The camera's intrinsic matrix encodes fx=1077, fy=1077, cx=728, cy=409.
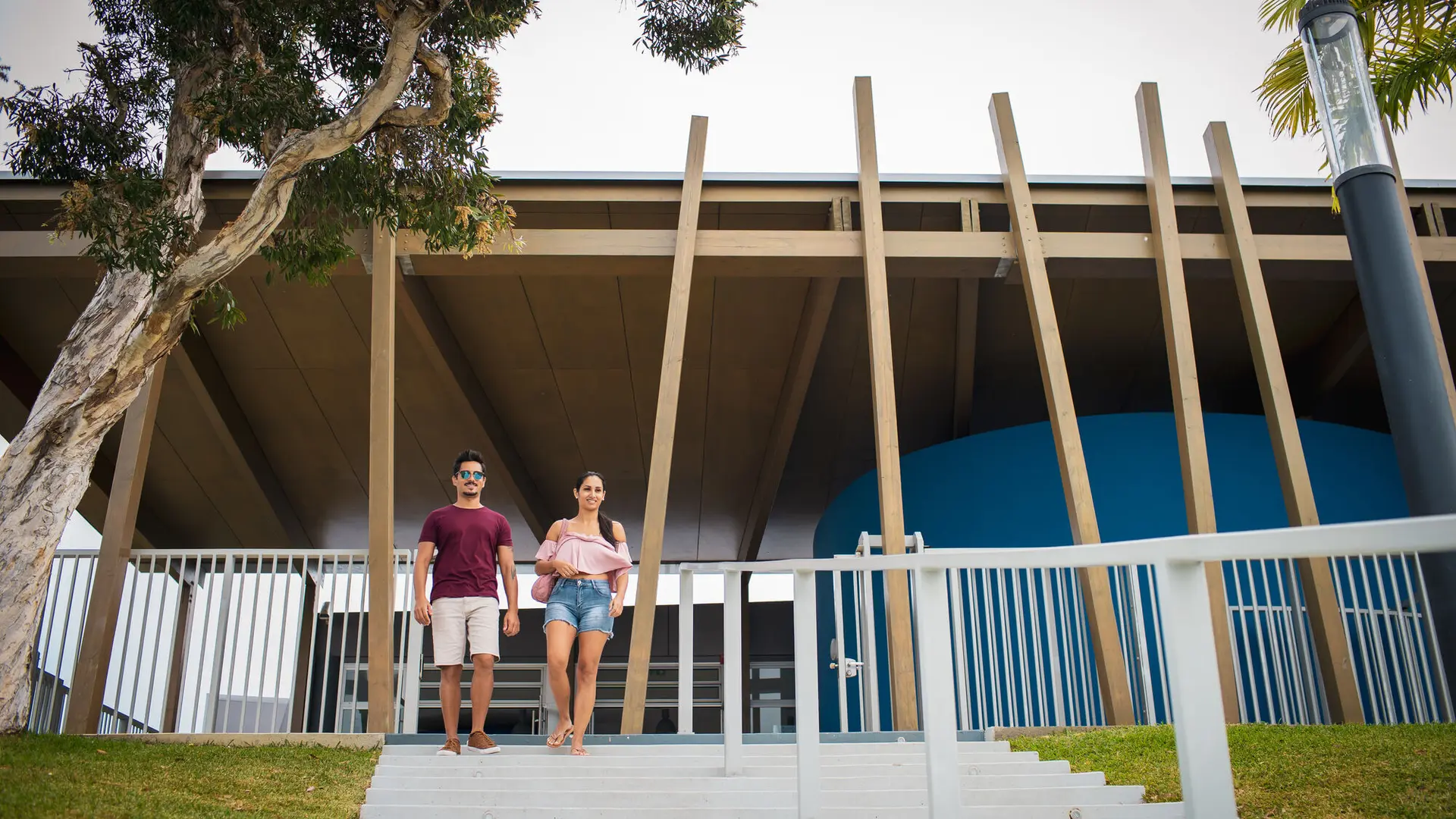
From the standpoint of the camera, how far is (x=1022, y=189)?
8.52 meters

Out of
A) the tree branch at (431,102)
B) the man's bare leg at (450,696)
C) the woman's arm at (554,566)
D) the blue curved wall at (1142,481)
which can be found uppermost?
the tree branch at (431,102)

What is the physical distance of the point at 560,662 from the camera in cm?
517

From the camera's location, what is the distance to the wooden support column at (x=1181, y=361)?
7113 mm

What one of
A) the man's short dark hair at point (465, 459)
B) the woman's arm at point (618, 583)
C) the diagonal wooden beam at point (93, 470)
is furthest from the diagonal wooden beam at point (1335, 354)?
the diagonal wooden beam at point (93, 470)

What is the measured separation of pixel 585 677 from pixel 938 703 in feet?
9.58

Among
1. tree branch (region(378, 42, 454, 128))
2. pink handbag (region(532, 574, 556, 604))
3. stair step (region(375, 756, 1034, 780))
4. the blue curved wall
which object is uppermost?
tree branch (region(378, 42, 454, 128))

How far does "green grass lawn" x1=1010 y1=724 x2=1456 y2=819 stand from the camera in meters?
4.16

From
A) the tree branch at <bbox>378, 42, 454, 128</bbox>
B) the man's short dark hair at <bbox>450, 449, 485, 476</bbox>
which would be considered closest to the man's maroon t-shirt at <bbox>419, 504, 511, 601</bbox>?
the man's short dark hair at <bbox>450, 449, 485, 476</bbox>

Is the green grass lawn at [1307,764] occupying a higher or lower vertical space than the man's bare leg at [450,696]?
lower

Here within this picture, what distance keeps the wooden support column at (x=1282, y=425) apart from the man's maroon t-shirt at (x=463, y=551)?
196 inches

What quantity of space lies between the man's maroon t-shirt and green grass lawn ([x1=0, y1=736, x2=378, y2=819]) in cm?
93

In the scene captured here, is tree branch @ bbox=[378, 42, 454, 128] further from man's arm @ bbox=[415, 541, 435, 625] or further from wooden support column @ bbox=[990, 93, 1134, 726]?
wooden support column @ bbox=[990, 93, 1134, 726]

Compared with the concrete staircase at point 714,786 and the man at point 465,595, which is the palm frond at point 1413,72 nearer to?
the concrete staircase at point 714,786

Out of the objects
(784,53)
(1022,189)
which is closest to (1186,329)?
(1022,189)
